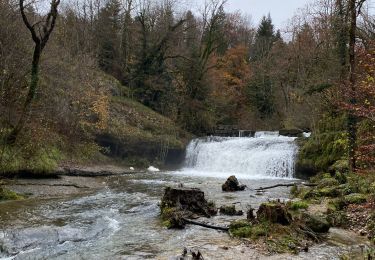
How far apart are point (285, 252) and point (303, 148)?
626 inches

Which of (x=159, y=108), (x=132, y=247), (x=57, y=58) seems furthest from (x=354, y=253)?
(x=159, y=108)

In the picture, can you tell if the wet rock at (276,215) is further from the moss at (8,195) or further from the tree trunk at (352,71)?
the moss at (8,195)

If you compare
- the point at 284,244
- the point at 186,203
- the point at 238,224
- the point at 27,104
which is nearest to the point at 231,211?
the point at 186,203

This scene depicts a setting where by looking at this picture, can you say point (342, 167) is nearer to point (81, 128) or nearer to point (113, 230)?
point (113, 230)

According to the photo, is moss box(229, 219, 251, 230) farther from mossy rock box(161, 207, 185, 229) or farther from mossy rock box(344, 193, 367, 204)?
mossy rock box(344, 193, 367, 204)

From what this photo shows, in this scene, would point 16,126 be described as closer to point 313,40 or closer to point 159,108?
point 159,108

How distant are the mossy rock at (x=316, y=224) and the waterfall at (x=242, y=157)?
13547 millimetres

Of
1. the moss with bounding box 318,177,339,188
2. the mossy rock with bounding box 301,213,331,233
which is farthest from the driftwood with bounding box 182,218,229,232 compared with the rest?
the moss with bounding box 318,177,339,188

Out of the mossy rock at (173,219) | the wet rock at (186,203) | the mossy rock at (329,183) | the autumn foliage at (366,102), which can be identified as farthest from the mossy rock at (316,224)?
the mossy rock at (329,183)

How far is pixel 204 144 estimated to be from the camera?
2961cm

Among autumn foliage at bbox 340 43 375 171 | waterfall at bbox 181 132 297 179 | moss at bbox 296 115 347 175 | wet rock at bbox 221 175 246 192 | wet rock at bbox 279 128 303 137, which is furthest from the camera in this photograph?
wet rock at bbox 279 128 303 137

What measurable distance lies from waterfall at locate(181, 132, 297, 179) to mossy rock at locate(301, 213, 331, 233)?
13.5 meters

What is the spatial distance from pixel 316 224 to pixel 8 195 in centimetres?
961

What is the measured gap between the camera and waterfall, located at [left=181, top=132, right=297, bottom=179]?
24.0 m
